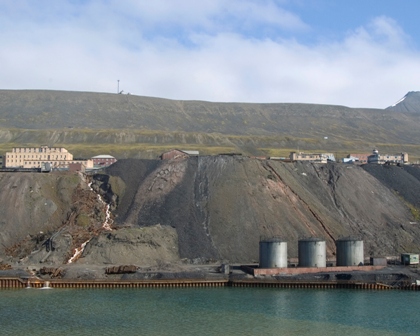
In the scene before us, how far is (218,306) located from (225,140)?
355 ft

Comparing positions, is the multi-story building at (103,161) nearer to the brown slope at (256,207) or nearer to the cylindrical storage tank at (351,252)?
the brown slope at (256,207)

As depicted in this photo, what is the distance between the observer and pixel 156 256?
7144 cm

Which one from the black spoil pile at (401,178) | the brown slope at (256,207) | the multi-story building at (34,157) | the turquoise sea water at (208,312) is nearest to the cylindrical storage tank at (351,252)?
the brown slope at (256,207)

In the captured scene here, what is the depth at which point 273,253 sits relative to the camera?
66.7 metres

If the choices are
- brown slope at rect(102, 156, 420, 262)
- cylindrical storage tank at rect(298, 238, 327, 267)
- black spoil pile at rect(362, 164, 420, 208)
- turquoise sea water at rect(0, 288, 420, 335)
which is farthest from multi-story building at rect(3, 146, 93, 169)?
turquoise sea water at rect(0, 288, 420, 335)

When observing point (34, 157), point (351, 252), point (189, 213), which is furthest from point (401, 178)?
point (34, 157)

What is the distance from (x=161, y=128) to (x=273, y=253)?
111 m

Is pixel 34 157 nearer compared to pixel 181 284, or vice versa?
pixel 181 284

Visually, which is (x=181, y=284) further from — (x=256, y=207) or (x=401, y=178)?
(x=401, y=178)

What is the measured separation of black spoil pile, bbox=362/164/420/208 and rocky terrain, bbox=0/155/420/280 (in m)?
1.20

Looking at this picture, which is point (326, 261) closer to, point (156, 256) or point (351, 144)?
point (156, 256)

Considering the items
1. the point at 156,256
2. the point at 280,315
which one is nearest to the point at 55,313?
the point at 280,315

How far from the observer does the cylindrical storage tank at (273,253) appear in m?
66.6

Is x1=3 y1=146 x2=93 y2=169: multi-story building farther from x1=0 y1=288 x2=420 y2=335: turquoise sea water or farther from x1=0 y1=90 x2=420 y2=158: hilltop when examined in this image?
x1=0 y1=288 x2=420 y2=335: turquoise sea water
